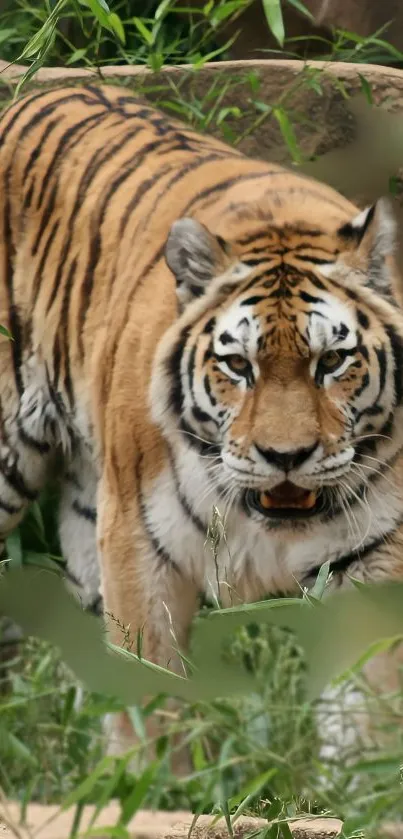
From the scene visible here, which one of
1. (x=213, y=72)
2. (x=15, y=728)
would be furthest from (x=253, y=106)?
(x=15, y=728)

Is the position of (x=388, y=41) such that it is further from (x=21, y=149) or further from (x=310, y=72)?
(x=21, y=149)

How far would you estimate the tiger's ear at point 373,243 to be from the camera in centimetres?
273

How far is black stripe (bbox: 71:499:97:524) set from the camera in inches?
Answer: 136

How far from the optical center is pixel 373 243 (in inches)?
108

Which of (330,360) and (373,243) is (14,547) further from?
(373,243)

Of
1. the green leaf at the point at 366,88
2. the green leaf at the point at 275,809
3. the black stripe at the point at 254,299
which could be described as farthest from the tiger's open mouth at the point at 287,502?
the green leaf at the point at 366,88

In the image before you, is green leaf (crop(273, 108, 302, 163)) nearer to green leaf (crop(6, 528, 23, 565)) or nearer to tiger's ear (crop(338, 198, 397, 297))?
tiger's ear (crop(338, 198, 397, 297))

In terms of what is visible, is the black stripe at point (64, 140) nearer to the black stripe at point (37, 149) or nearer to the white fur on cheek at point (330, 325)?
the black stripe at point (37, 149)

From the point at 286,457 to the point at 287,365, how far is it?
0.63 feet

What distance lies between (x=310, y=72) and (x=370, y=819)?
10.0 ft

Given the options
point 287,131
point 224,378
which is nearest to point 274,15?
point 287,131

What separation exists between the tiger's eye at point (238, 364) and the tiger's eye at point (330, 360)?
14 cm

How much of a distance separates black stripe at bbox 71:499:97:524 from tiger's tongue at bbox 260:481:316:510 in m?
0.83

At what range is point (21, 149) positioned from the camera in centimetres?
328
